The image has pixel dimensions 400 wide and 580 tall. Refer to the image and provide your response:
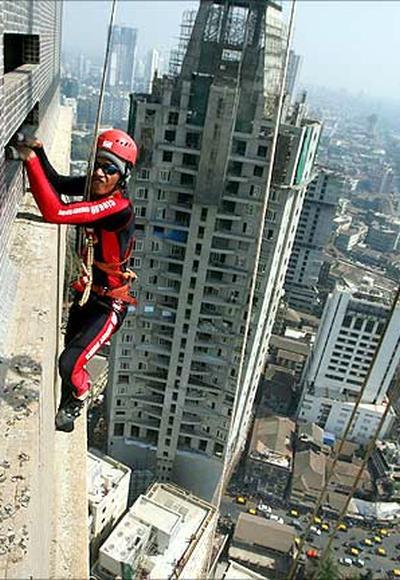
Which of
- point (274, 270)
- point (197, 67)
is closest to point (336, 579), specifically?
point (274, 270)

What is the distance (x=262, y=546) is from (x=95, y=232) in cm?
770

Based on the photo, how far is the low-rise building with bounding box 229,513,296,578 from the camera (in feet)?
26.0

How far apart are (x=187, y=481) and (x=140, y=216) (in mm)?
4832

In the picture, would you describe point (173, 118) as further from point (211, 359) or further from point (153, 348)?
point (211, 359)

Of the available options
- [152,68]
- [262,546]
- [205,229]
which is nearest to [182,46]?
[205,229]

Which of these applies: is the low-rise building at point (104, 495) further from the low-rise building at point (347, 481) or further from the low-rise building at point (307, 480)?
the low-rise building at point (347, 481)

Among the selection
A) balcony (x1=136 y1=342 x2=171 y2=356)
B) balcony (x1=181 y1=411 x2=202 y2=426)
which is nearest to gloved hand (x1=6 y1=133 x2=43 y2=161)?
balcony (x1=136 y1=342 x2=171 y2=356)

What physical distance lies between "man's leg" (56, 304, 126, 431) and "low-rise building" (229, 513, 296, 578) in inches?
271

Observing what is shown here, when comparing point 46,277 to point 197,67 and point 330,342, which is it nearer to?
point 197,67

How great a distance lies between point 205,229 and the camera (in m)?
6.73

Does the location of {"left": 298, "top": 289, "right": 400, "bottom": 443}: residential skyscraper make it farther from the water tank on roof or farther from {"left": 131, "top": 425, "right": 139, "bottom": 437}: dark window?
{"left": 131, "top": 425, "right": 139, "bottom": 437}: dark window

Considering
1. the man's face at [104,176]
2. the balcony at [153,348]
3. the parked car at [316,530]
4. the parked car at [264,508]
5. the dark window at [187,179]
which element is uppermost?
the man's face at [104,176]

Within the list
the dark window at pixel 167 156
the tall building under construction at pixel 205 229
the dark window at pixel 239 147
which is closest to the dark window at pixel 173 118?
the tall building under construction at pixel 205 229

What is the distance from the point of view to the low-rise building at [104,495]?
20.9 feet
